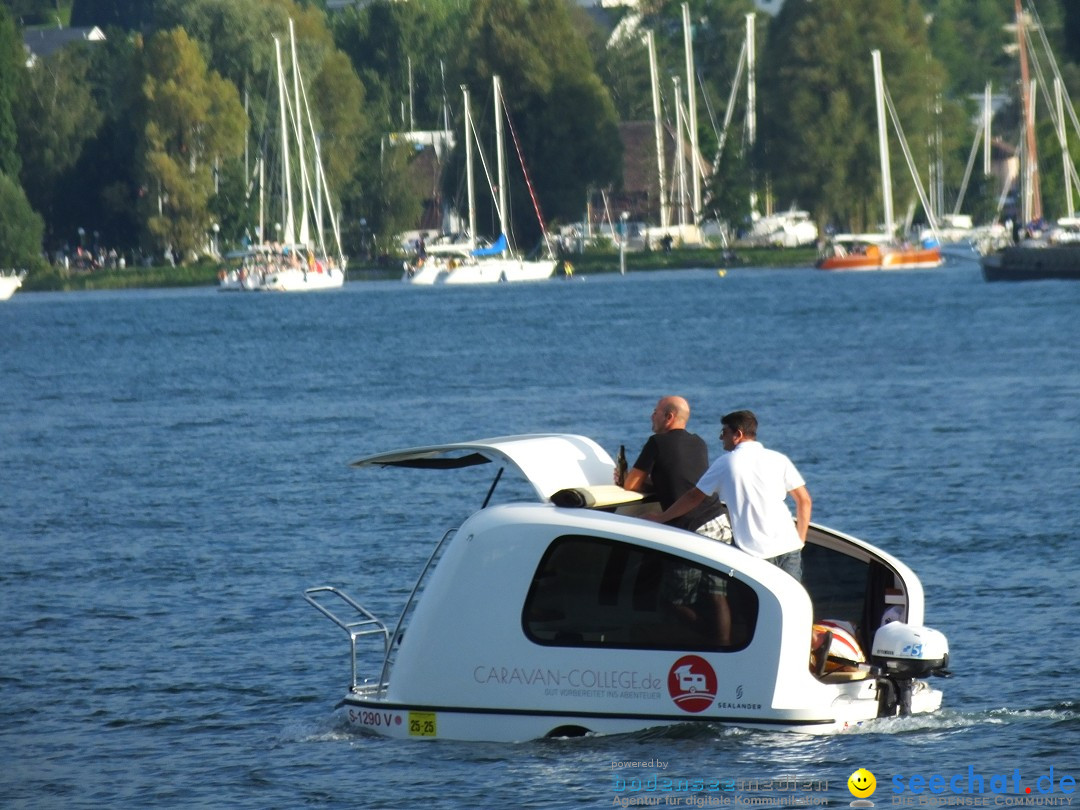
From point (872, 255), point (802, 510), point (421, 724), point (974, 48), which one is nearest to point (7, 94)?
point (872, 255)

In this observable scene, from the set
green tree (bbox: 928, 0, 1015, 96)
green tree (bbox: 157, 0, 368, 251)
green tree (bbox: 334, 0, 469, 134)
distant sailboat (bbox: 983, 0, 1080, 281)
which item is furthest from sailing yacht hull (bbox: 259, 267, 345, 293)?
green tree (bbox: 928, 0, 1015, 96)

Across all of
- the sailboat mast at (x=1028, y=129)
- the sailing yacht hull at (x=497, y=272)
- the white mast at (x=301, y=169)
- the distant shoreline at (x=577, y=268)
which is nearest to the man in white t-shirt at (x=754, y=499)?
the sailboat mast at (x=1028, y=129)

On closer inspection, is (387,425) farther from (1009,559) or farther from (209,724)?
(209,724)

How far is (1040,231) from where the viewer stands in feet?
323

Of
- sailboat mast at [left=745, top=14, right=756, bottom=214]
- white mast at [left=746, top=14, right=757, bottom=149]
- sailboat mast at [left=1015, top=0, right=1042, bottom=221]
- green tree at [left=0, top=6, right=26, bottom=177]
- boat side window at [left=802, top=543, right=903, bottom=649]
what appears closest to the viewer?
boat side window at [left=802, top=543, right=903, bottom=649]

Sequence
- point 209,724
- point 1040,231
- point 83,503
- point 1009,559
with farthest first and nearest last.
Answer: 1. point 1040,231
2. point 83,503
3. point 1009,559
4. point 209,724

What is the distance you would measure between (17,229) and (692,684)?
344 feet

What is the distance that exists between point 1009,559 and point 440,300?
80252mm

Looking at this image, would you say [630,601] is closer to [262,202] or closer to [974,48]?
[262,202]

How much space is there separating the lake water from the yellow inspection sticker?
0.36 ft

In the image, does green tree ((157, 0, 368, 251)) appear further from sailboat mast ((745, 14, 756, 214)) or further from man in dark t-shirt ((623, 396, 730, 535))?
man in dark t-shirt ((623, 396, 730, 535))

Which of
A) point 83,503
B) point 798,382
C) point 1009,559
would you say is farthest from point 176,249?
point 1009,559

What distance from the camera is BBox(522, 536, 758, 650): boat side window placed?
12562mm

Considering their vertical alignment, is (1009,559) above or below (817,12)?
below
